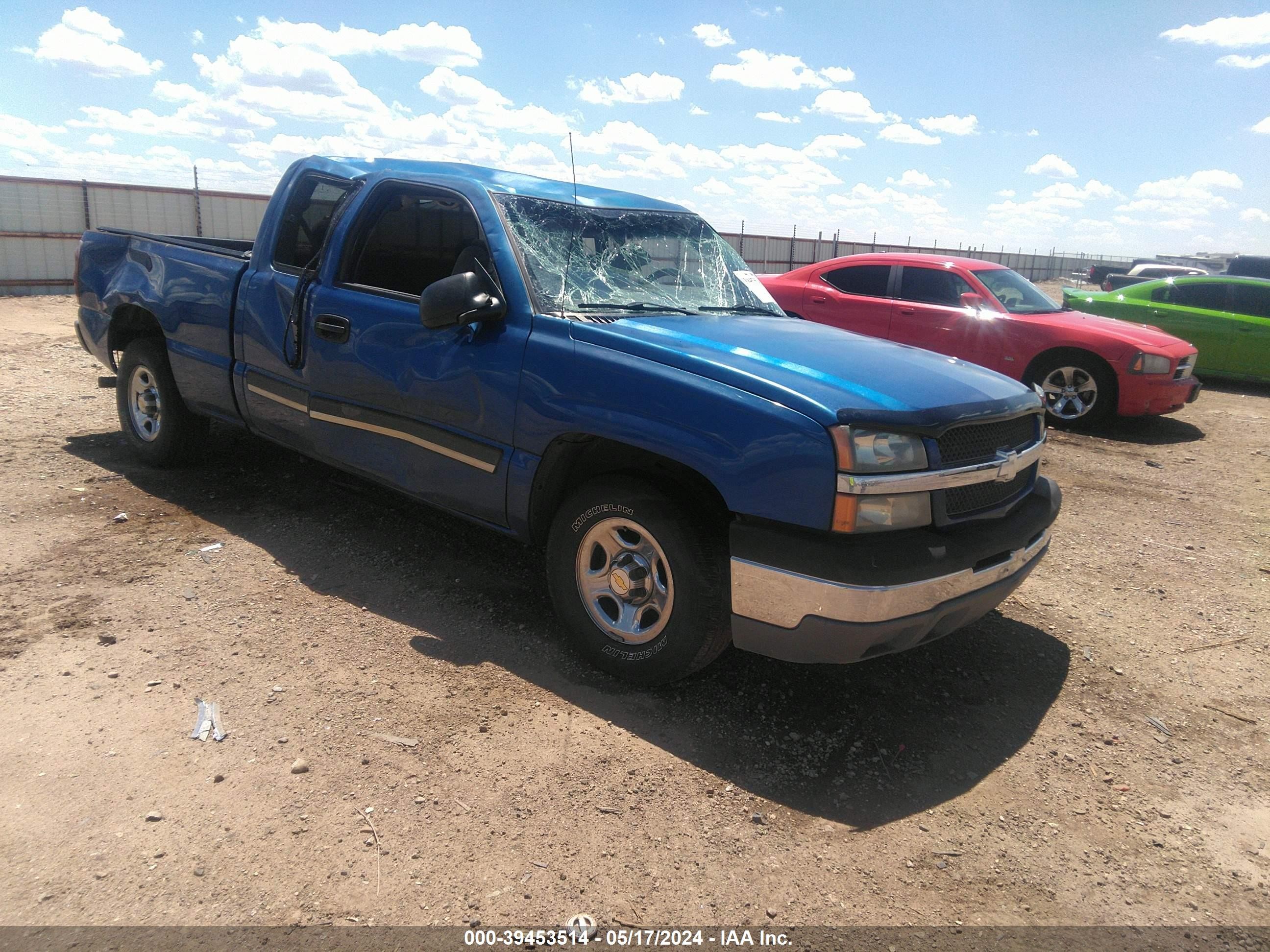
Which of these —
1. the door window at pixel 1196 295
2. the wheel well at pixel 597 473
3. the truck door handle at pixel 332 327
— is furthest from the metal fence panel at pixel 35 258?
the door window at pixel 1196 295

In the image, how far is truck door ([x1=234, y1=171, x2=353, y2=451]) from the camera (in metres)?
4.57

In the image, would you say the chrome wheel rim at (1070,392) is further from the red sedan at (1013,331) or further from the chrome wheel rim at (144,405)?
the chrome wheel rim at (144,405)

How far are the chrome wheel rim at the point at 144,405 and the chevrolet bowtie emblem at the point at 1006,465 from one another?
196 inches

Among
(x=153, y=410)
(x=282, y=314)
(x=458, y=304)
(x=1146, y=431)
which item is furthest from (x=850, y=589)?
(x=1146, y=431)

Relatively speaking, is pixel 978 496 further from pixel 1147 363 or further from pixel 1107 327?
pixel 1107 327

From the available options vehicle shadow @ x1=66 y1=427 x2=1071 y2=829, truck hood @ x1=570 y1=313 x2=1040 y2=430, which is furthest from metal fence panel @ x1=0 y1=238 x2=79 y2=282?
truck hood @ x1=570 y1=313 x2=1040 y2=430

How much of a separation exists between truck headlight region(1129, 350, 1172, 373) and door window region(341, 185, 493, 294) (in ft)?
23.8

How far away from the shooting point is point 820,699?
3543 millimetres

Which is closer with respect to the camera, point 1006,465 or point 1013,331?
point 1006,465

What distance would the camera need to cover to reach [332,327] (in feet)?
14.1

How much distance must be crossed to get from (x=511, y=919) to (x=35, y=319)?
14.6 metres

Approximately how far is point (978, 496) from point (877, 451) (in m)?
0.63

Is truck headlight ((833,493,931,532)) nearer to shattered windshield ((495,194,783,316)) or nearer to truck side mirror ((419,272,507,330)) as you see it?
shattered windshield ((495,194,783,316))

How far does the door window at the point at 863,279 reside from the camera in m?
9.84
